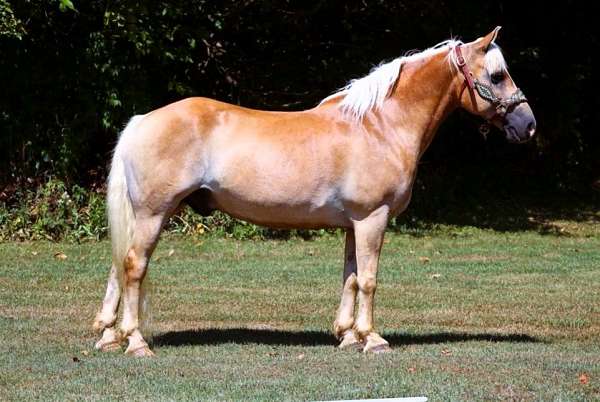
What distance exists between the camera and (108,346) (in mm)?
8648

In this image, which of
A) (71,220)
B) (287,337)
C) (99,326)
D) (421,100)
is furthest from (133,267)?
(71,220)

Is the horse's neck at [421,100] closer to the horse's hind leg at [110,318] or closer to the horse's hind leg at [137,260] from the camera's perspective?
the horse's hind leg at [137,260]

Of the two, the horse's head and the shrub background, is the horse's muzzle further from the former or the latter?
the shrub background

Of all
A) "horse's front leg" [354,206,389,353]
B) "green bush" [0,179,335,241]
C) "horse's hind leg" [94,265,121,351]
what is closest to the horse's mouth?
"horse's front leg" [354,206,389,353]

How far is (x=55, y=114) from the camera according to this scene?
56.9 ft

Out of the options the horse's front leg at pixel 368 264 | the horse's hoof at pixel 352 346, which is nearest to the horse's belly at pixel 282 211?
the horse's front leg at pixel 368 264

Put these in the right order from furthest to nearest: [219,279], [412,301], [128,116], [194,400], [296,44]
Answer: [296,44] < [128,116] < [219,279] < [412,301] < [194,400]

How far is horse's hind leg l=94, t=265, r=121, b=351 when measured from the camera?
867 centimetres

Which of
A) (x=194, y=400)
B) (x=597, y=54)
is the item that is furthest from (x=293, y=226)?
(x=597, y=54)

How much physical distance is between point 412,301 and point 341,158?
325 cm

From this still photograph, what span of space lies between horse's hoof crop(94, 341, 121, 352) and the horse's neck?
2676 mm

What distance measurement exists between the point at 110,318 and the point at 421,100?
2.94 meters

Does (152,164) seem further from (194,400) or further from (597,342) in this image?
(597,342)

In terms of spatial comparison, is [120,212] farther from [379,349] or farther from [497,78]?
[497,78]
